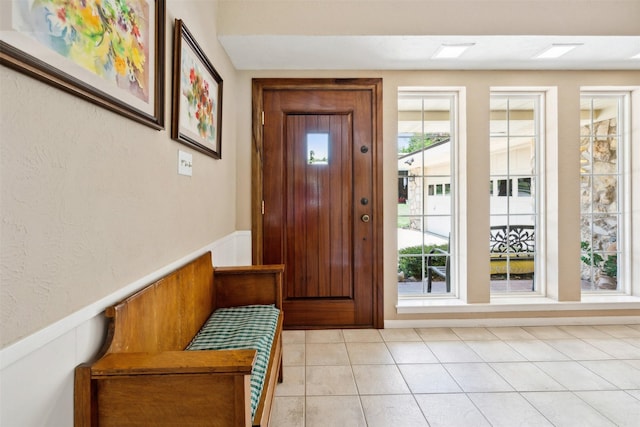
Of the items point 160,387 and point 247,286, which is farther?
point 247,286

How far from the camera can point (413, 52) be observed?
2428 millimetres

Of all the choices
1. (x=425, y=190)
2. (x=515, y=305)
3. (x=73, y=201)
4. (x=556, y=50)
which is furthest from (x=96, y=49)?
(x=515, y=305)

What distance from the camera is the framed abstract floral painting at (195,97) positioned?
1.46 meters

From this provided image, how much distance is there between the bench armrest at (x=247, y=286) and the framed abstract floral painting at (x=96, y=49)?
1.00m

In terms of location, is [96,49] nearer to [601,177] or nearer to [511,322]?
[511,322]

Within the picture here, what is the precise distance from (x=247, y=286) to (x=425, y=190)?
1802mm

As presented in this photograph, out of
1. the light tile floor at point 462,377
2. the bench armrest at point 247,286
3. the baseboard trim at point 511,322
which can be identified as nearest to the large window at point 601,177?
the baseboard trim at point 511,322

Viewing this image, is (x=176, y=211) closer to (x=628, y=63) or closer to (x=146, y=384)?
(x=146, y=384)

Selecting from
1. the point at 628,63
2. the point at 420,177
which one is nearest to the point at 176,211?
the point at 420,177

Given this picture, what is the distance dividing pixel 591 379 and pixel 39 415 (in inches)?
105

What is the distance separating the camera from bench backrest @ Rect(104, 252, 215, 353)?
0.98m

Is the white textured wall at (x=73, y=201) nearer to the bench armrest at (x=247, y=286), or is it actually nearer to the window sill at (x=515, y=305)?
the bench armrest at (x=247, y=286)

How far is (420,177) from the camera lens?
2.88m

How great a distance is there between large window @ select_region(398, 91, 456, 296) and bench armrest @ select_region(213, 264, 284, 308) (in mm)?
1381
